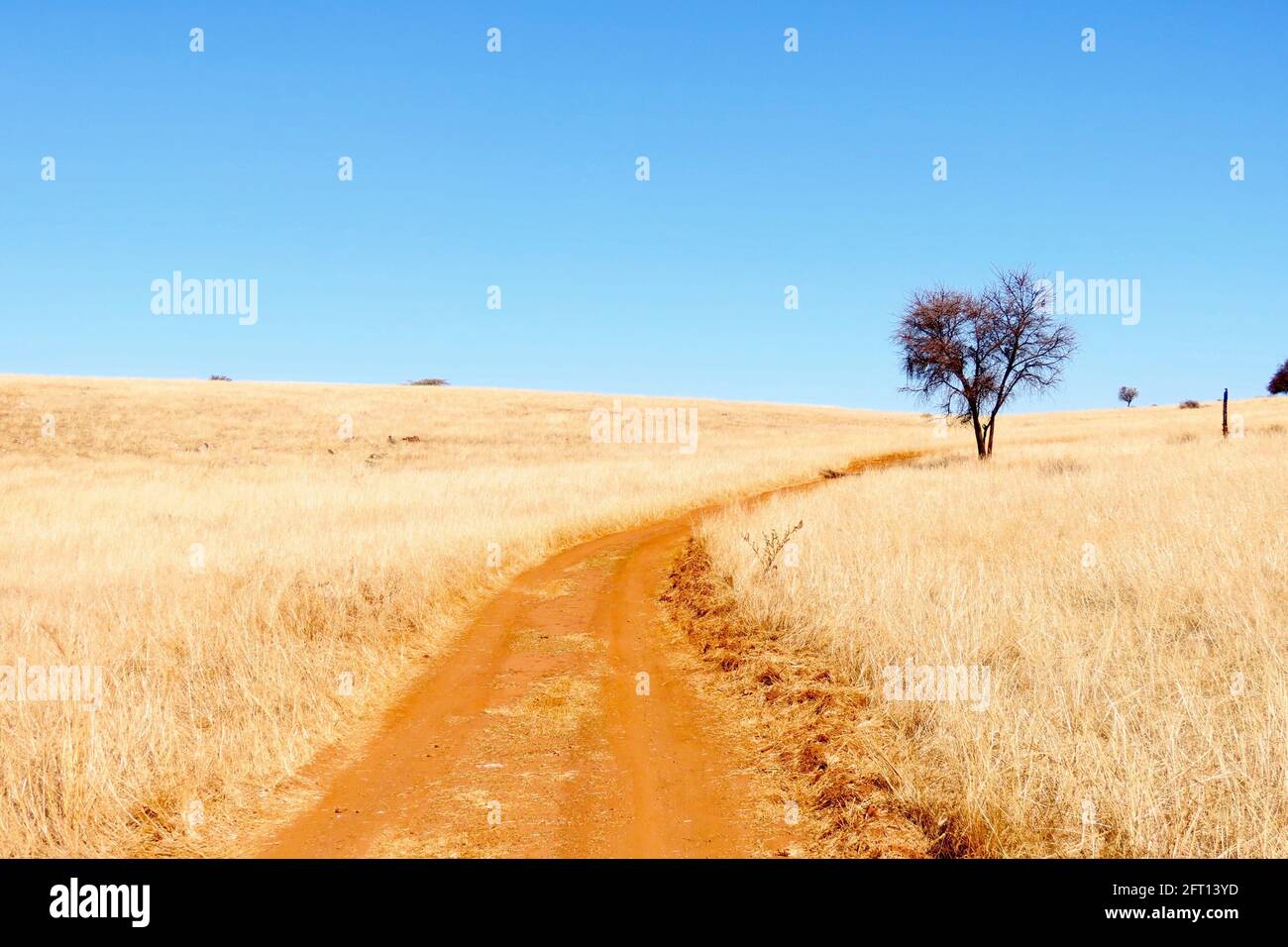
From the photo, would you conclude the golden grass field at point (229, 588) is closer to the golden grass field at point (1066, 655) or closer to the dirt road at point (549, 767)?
the dirt road at point (549, 767)

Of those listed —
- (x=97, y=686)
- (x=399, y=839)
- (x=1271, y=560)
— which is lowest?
(x=399, y=839)

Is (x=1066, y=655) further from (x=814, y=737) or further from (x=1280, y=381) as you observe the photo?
(x=1280, y=381)

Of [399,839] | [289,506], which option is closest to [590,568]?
[399,839]

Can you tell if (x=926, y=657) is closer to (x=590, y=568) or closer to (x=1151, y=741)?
(x=1151, y=741)

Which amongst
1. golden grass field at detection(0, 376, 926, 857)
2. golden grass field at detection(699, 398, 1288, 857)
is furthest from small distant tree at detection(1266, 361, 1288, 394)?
golden grass field at detection(699, 398, 1288, 857)

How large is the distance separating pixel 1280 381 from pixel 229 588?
84568mm

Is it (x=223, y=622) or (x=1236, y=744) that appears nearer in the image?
(x=1236, y=744)

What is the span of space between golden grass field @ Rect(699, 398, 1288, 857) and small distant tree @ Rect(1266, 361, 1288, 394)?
68667 millimetres

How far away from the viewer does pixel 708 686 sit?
7.73 meters

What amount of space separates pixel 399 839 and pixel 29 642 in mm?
5989

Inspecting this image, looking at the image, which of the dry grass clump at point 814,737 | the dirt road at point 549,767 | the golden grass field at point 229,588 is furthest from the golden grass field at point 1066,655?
the golden grass field at point 229,588

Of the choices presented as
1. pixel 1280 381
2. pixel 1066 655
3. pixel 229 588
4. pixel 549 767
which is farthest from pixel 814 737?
pixel 1280 381
